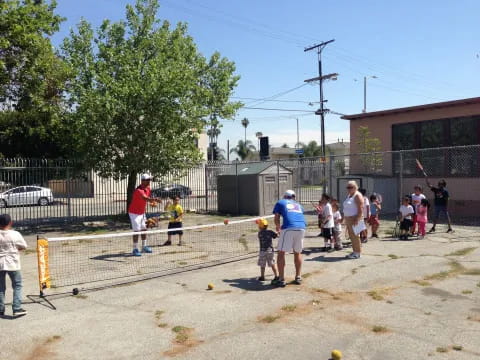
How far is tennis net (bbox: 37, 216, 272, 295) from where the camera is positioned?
26.9 ft

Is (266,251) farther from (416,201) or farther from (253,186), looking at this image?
(253,186)

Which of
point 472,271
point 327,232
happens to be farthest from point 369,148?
point 472,271

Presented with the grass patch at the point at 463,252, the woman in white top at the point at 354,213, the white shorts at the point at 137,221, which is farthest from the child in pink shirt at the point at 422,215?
the white shorts at the point at 137,221

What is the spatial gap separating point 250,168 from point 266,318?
13479mm

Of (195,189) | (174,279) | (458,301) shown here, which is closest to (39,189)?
(195,189)

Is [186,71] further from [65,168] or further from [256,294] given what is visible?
[256,294]

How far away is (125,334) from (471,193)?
14.6 metres

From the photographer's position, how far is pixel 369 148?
21.3 meters

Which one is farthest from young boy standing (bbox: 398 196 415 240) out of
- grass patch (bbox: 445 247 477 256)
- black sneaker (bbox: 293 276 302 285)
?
black sneaker (bbox: 293 276 302 285)

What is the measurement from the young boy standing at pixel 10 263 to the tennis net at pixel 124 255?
0.60 m

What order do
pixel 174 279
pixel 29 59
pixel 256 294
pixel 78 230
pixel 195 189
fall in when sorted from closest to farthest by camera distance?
pixel 256 294 → pixel 174 279 → pixel 29 59 → pixel 78 230 → pixel 195 189

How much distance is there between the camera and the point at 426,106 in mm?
18047

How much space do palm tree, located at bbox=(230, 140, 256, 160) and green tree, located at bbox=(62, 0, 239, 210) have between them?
222 ft

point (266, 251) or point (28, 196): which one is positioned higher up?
point (28, 196)
